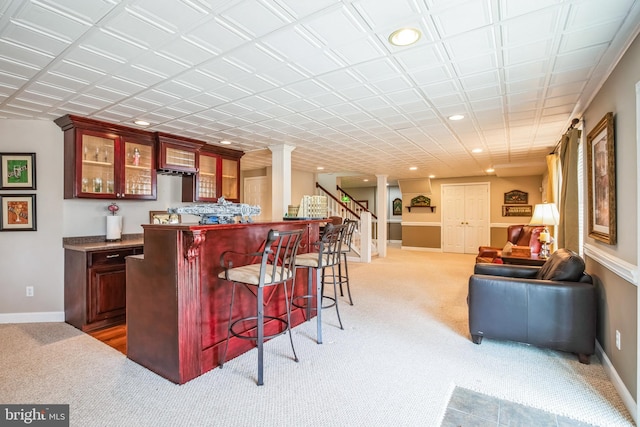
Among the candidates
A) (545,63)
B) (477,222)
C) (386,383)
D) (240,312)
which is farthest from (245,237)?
(477,222)

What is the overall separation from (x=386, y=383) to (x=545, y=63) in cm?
257

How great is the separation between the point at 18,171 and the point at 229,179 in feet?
8.21

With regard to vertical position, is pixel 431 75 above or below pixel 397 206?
above

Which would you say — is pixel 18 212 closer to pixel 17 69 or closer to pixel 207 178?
pixel 17 69

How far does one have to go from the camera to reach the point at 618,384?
2.10 m

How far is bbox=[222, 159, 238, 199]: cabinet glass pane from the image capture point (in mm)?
5020

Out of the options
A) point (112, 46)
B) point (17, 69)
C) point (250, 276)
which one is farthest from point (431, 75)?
point (17, 69)

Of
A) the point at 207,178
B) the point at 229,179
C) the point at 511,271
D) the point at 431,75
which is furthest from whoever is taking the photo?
the point at 229,179

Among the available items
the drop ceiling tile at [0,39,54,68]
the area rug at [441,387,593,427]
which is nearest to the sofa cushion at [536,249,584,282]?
the area rug at [441,387,593,427]

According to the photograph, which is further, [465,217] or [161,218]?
[465,217]

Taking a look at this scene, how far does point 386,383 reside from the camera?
87.3 inches

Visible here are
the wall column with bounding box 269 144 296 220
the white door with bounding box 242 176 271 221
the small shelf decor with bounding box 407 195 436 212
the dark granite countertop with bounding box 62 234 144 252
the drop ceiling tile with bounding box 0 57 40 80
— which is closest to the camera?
the drop ceiling tile with bounding box 0 57 40 80

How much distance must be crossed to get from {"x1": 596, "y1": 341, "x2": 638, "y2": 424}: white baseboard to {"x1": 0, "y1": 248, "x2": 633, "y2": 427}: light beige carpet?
0.04 metres

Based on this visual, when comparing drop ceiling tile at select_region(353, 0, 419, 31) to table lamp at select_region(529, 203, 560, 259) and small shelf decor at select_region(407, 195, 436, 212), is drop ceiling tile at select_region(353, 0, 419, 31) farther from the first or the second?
small shelf decor at select_region(407, 195, 436, 212)
